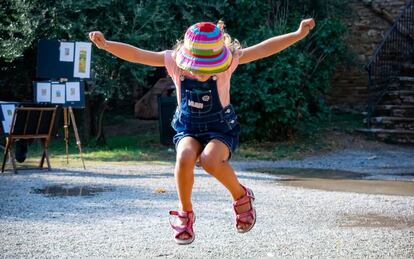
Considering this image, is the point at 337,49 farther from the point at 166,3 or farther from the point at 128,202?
the point at 128,202

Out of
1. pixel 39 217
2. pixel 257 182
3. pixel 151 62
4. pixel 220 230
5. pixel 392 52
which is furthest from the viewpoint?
pixel 392 52

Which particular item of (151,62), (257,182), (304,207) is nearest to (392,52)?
(257,182)

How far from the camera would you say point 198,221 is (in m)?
6.81

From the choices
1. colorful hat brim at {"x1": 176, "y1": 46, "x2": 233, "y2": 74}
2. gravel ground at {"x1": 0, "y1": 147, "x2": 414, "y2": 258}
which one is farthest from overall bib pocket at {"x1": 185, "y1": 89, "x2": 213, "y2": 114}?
gravel ground at {"x1": 0, "y1": 147, "x2": 414, "y2": 258}

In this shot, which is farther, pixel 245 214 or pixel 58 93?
pixel 58 93

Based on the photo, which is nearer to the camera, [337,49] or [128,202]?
[128,202]

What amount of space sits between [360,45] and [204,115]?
569 inches

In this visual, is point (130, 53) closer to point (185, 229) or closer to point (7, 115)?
point (185, 229)

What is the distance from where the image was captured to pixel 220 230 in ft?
20.8

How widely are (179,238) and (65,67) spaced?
818cm

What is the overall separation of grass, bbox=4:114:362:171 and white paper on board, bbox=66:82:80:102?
1.22 m

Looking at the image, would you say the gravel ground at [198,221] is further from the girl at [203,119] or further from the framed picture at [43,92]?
the framed picture at [43,92]

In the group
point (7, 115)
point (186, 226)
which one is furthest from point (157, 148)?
point (186, 226)

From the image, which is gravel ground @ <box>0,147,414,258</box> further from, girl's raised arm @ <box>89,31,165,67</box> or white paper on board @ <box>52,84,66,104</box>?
white paper on board @ <box>52,84,66,104</box>
